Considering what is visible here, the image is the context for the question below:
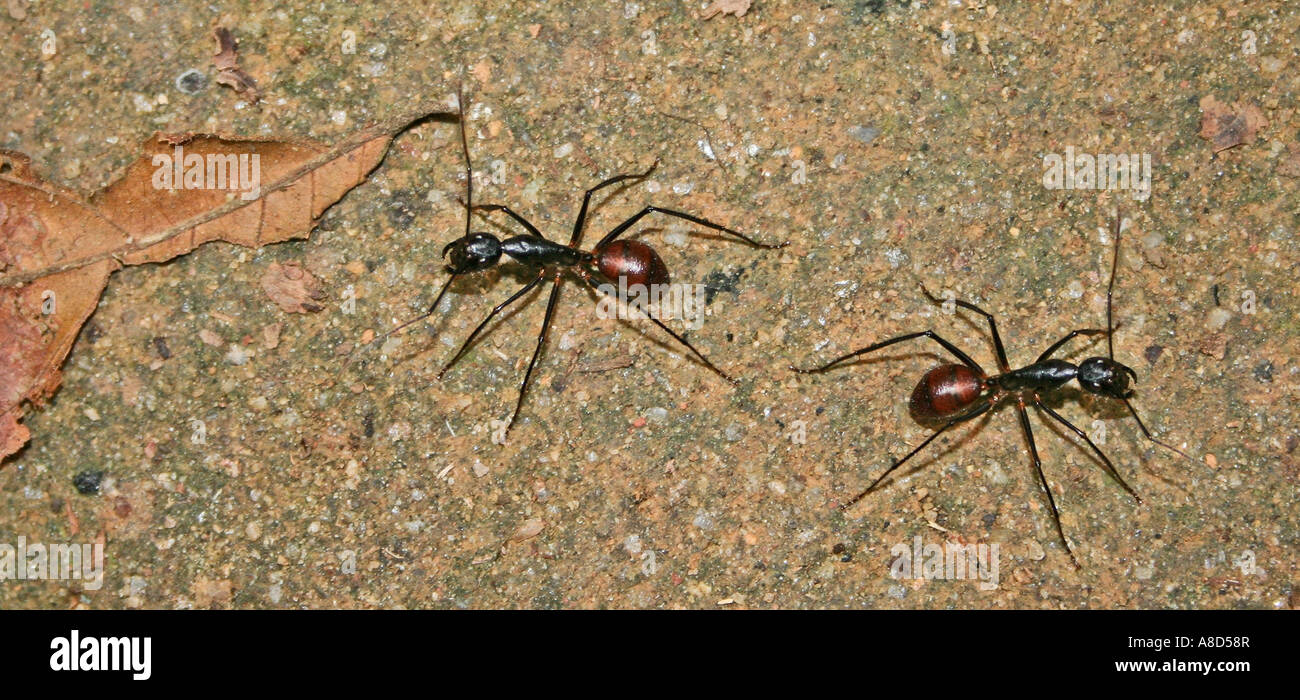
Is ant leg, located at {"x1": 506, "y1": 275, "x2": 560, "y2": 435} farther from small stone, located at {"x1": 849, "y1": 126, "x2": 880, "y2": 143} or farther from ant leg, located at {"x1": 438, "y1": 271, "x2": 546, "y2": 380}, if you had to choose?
small stone, located at {"x1": 849, "y1": 126, "x2": 880, "y2": 143}

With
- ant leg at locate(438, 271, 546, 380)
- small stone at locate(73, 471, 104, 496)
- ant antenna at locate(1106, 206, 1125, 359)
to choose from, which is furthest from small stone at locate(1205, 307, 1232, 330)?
small stone at locate(73, 471, 104, 496)

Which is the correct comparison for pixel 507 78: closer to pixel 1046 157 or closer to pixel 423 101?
pixel 423 101

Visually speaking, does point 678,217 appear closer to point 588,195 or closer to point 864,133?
point 588,195

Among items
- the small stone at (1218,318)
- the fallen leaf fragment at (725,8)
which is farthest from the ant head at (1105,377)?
the fallen leaf fragment at (725,8)

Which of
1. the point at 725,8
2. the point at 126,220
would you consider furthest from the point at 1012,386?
the point at 126,220

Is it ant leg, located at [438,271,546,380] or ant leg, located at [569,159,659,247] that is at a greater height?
ant leg, located at [569,159,659,247]

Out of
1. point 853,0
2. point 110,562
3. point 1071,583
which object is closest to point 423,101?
point 853,0
